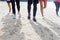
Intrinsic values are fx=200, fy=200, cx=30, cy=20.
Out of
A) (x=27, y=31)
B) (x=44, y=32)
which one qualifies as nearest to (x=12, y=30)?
(x=27, y=31)

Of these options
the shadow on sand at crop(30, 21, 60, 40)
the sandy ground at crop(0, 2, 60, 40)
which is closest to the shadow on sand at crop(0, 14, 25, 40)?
the sandy ground at crop(0, 2, 60, 40)

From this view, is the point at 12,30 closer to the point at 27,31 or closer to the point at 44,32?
the point at 27,31

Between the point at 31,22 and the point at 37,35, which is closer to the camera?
the point at 37,35

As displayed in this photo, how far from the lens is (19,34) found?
247 inches

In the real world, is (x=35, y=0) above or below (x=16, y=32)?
above

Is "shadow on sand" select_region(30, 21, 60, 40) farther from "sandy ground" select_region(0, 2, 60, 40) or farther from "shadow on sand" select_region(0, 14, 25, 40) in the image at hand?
"shadow on sand" select_region(0, 14, 25, 40)

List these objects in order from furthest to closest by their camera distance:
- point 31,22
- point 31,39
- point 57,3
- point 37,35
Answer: point 57,3, point 31,22, point 37,35, point 31,39

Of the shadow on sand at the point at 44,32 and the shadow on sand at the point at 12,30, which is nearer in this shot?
the shadow on sand at the point at 12,30

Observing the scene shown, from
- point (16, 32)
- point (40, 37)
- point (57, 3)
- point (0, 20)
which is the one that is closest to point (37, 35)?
point (40, 37)

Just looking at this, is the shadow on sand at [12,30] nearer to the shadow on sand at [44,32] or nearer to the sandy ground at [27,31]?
the sandy ground at [27,31]

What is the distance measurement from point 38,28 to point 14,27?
0.84 m

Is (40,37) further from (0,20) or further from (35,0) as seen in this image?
(0,20)

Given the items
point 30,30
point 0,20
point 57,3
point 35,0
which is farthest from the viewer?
point 57,3

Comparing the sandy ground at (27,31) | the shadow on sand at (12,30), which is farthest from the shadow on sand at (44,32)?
the shadow on sand at (12,30)
